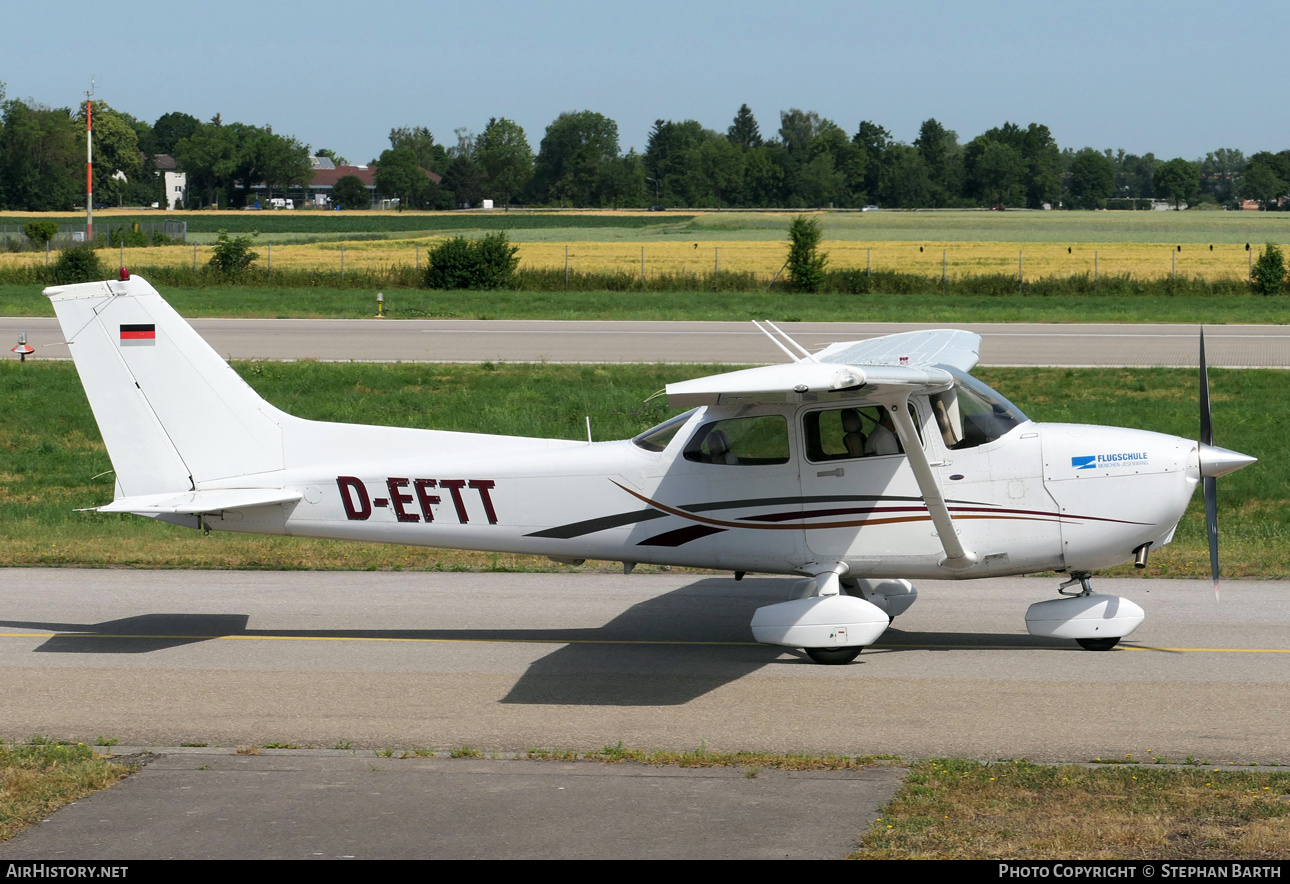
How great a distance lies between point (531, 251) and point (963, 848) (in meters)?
65.7

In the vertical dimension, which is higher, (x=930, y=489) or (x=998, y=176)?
(x=998, y=176)

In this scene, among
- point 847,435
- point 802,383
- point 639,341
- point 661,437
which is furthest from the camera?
point 639,341

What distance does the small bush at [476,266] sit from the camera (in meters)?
44.0

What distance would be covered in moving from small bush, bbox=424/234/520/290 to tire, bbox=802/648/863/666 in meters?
35.8

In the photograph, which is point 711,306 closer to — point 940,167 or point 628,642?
point 628,642

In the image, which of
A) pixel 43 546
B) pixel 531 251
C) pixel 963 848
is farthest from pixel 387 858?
pixel 531 251

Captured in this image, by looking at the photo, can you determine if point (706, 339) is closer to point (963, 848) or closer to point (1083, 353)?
point (1083, 353)

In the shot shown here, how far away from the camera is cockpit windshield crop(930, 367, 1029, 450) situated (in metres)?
9.31

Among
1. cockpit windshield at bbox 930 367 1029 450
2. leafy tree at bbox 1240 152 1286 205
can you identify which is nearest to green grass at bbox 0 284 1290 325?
cockpit windshield at bbox 930 367 1029 450

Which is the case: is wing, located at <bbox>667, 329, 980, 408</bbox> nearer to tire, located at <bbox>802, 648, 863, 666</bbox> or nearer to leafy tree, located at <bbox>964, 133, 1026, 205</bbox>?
tire, located at <bbox>802, 648, 863, 666</bbox>

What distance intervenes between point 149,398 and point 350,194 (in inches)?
7058

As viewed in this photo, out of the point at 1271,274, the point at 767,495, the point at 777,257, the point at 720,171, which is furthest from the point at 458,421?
the point at 720,171

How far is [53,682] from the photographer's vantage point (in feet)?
30.0

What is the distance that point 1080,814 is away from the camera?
6.33 metres
